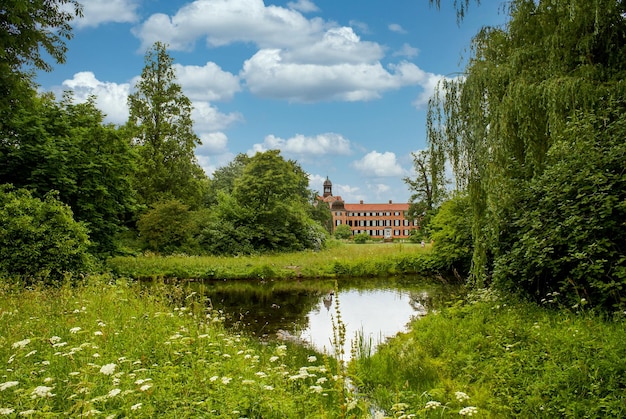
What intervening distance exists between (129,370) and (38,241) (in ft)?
29.7

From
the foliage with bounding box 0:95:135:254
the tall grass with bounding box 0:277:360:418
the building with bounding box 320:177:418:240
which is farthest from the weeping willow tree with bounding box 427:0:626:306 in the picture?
Result: the building with bounding box 320:177:418:240

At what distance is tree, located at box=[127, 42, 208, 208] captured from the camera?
27422 mm

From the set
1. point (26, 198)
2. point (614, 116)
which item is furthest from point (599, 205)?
point (26, 198)

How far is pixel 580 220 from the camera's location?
22.0 ft

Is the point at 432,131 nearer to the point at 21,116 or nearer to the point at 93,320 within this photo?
the point at 93,320

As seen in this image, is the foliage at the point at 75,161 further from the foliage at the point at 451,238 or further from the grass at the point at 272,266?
the foliage at the point at 451,238

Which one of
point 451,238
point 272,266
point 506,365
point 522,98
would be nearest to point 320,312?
point 506,365

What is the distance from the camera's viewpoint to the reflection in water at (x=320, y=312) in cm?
980

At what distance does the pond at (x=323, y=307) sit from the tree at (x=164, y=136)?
1139 cm

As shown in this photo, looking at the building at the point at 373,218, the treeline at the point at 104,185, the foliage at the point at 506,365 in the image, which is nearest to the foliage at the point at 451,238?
the foliage at the point at 506,365

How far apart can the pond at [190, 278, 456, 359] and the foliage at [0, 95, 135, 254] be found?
214 inches

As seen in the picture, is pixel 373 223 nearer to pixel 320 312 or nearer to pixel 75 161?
pixel 75 161

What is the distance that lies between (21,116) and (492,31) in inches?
621

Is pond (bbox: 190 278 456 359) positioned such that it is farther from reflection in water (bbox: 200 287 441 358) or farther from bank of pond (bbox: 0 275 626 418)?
bank of pond (bbox: 0 275 626 418)
